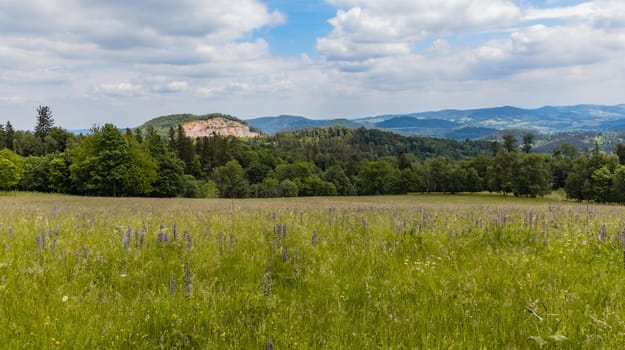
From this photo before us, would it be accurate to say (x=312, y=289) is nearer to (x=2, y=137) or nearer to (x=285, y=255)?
(x=285, y=255)

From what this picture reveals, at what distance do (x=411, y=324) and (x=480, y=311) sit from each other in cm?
85

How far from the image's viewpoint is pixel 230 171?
11581 cm

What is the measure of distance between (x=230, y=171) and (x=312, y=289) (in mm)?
114310

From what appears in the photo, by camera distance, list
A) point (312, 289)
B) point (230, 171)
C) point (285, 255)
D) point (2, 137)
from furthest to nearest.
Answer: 1. point (2, 137)
2. point (230, 171)
3. point (285, 255)
4. point (312, 289)

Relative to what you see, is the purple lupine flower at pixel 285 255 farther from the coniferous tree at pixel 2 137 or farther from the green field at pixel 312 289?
the coniferous tree at pixel 2 137

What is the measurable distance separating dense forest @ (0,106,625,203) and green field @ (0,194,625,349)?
60274 millimetres

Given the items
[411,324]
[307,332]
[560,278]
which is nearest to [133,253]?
[307,332]

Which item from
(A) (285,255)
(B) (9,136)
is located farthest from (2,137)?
(A) (285,255)

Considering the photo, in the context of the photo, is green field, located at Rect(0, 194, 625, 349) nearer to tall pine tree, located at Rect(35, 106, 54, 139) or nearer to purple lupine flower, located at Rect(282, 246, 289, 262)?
purple lupine flower, located at Rect(282, 246, 289, 262)

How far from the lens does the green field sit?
3340 millimetres

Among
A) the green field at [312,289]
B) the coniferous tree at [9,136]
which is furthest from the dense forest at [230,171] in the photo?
the green field at [312,289]

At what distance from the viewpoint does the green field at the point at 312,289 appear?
3.34m

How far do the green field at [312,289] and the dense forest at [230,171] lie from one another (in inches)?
2373

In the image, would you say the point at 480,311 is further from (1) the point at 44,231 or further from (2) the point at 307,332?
(1) the point at 44,231
